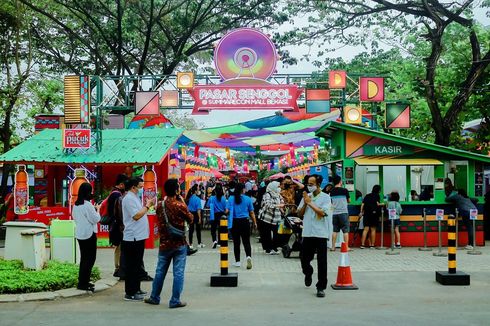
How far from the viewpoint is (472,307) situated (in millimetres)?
8344

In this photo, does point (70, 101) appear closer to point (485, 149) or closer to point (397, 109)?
point (397, 109)

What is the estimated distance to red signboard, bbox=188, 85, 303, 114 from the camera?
1689 centimetres

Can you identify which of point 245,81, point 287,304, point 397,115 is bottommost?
point 287,304

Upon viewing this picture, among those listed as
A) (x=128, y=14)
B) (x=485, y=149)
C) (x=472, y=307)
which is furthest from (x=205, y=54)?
(x=472, y=307)

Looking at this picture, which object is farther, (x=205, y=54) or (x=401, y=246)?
(x=205, y=54)

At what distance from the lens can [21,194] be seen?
16.3 metres

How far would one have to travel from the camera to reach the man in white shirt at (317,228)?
9.18m

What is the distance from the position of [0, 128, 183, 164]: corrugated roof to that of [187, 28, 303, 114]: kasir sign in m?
1.76

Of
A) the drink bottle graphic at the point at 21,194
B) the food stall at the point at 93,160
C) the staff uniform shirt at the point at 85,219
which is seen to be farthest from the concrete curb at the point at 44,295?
the drink bottle graphic at the point at 21,194

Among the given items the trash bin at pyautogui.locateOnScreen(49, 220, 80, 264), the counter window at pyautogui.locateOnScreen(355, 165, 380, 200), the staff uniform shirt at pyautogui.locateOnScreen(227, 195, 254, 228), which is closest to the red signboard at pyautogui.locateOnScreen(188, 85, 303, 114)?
the counter window at pyautogui.locateOnScreen(355, 165, 380, 200)

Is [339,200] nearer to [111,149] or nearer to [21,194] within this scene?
[111,149]

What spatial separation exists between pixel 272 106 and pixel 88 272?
8.91 m

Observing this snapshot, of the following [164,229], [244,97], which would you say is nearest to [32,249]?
[164,229]

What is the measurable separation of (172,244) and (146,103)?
996 cm
